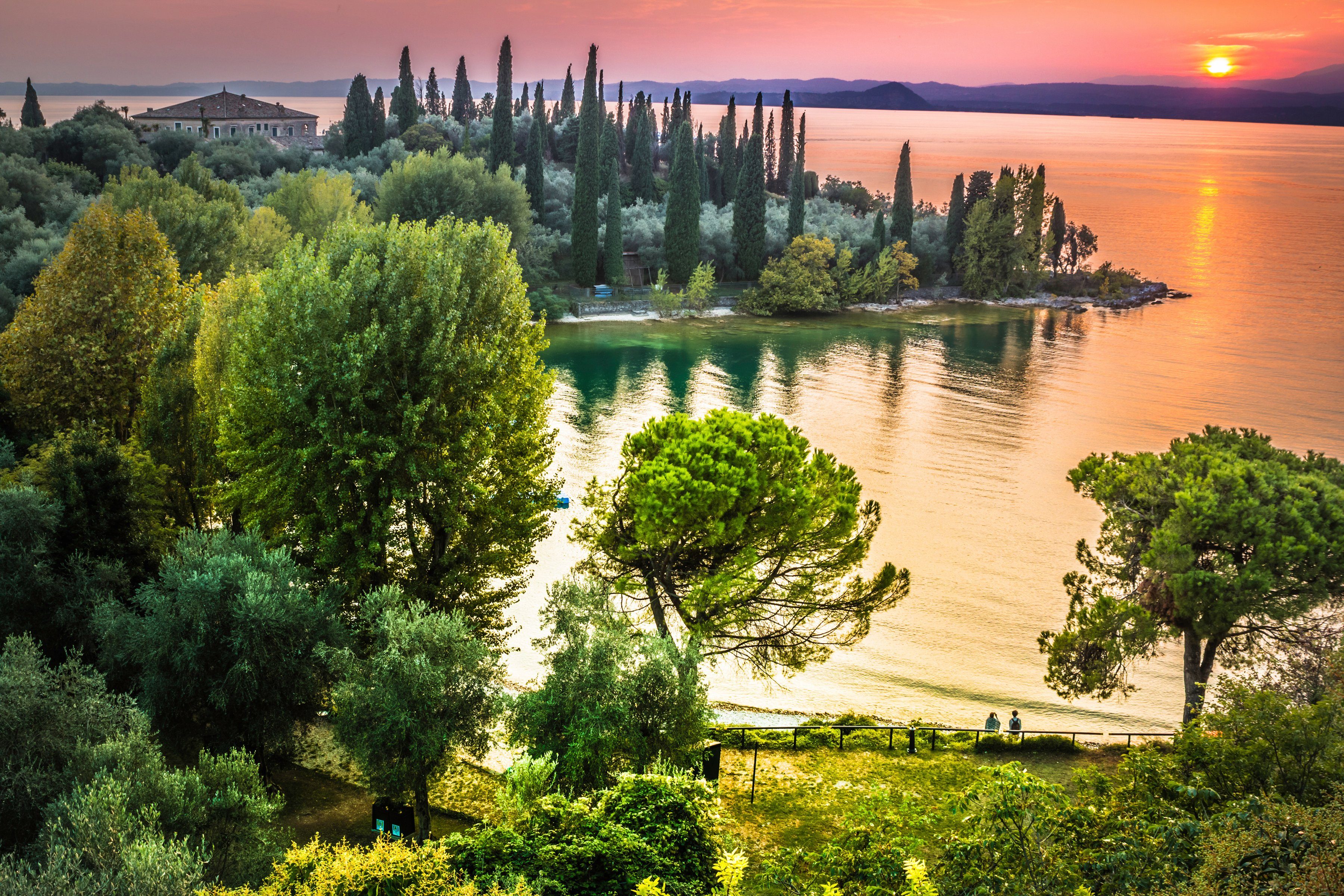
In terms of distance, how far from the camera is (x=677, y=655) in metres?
15.9

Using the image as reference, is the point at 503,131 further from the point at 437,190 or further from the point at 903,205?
the point at 903,205

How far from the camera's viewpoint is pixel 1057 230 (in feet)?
293

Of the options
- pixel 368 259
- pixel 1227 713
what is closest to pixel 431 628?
pixel 368 259

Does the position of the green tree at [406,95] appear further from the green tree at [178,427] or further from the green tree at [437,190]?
the green tree at [178,427]

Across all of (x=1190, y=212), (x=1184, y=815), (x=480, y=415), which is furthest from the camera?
(x=1190, y=212)

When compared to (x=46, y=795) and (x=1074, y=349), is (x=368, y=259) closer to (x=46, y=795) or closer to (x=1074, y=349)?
(x=46, y=795)

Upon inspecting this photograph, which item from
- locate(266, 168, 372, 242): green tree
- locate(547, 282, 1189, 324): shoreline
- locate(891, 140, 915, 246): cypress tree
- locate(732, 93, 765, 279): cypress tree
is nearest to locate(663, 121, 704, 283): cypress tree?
locate(732, 93, 765, 279): cypress tree

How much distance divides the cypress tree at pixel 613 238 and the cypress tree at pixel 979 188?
3389cm

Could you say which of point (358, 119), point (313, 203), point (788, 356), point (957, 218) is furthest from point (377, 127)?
point (957, 218)

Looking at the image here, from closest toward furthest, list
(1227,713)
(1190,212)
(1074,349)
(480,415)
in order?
(1227,713)
(480,415)
(1074,349)
(1190,212)

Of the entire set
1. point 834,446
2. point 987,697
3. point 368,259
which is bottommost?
point 987,697

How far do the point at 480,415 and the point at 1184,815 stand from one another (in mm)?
13663

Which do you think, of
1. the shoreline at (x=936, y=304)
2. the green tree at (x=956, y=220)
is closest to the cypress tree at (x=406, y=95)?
the shoreline at (x=936, y=304)

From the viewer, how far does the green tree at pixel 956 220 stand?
85625mm
